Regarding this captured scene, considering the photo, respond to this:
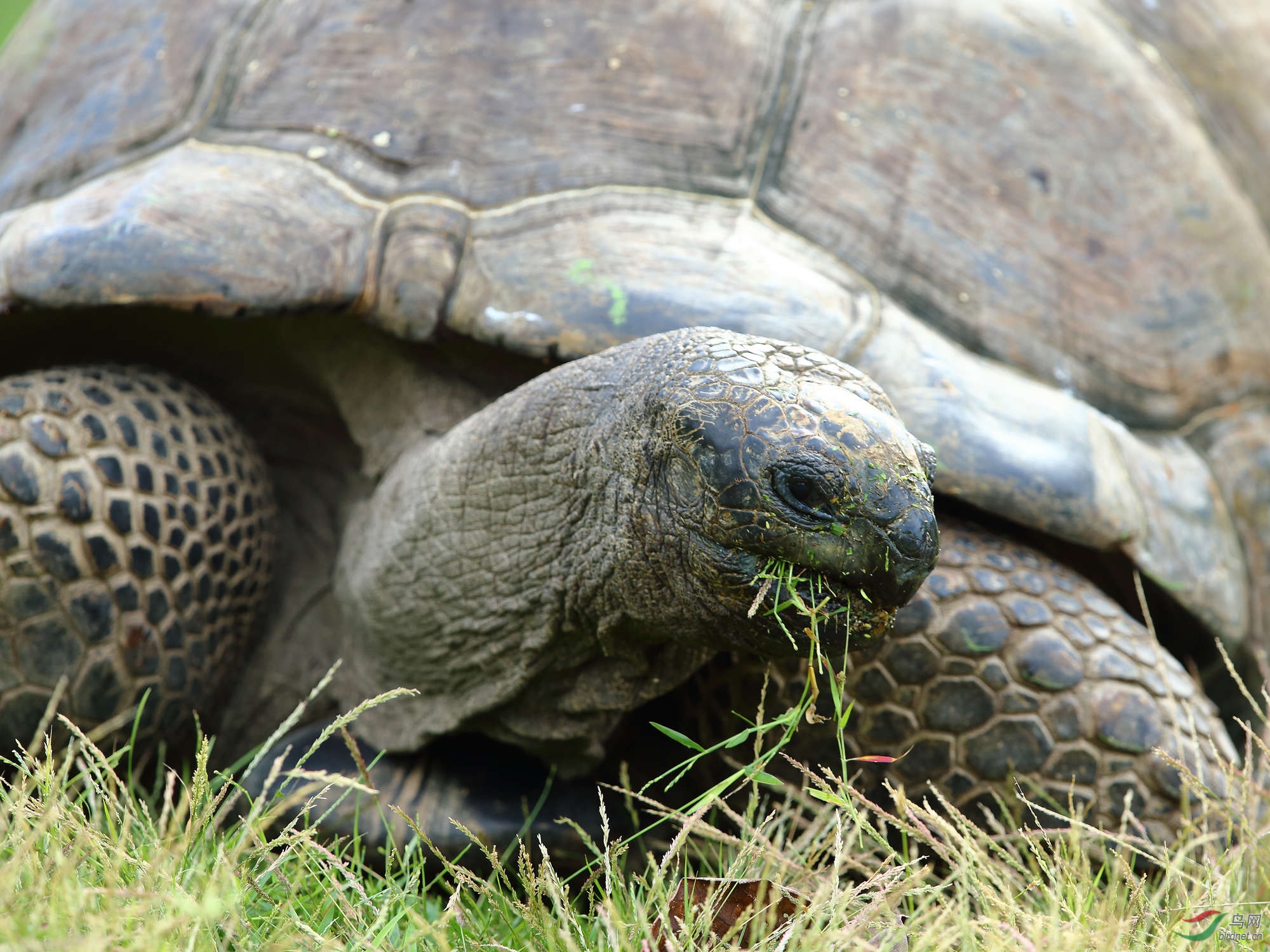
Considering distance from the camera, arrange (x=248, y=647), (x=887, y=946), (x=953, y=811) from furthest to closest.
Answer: (x=248, y=647) < (x=953, y=811) < (x=887, y=946)

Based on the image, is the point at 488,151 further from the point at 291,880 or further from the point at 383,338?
the point at 291,880

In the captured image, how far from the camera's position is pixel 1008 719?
2330 millimetres

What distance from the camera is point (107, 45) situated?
3078mm

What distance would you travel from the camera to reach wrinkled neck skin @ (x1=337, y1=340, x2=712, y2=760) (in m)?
1.91

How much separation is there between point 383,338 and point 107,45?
1.28m

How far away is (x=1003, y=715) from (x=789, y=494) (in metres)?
0.97

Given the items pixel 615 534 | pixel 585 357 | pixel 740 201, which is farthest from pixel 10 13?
pixel 615 534

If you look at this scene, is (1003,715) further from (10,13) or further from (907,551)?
(10,13)

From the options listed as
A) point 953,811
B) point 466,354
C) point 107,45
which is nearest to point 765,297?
point 466,354

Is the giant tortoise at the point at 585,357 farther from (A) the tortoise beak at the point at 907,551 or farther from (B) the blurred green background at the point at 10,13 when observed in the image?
(B) the blurred green background at the point at 10,13

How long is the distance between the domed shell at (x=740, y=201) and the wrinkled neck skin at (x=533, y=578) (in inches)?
11.1

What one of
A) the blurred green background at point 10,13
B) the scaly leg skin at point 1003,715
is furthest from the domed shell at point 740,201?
the blurred green background at point 10,13

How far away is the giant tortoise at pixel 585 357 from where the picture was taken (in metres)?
2.22

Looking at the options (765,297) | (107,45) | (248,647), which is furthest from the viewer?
(107,45)
